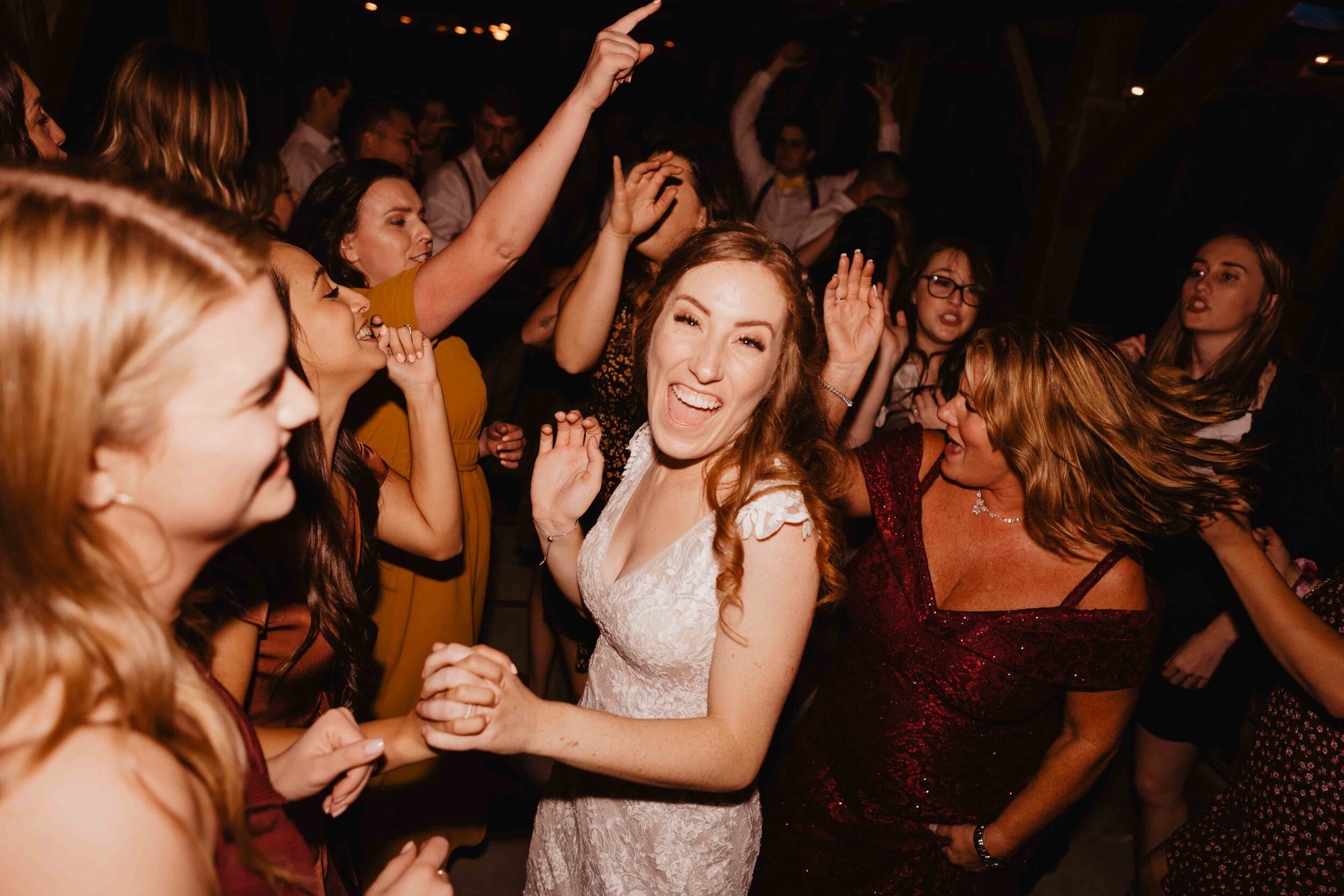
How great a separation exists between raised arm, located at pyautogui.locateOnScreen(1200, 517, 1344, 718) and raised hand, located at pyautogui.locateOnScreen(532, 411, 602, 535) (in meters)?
1.30

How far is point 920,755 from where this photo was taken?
180 cm

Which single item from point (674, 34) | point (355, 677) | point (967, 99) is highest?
point (967, 99)

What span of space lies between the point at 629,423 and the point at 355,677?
1248 millimetres

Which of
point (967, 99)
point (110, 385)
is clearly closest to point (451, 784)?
point (110, 385)

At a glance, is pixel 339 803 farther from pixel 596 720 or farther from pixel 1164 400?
pixel 1164 400

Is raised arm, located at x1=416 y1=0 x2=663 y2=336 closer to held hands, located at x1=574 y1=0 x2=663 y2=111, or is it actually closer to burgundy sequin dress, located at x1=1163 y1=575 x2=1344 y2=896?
held hands, located at x1=574 y1=0 x2=663 y2=111

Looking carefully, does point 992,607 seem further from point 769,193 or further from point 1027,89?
point 1027,89

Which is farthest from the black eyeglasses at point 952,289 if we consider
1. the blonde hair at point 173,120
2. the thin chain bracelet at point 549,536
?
the blonde hair at point 173,120

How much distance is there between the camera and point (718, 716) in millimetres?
1312

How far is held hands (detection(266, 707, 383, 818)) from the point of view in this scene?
3.72 ft

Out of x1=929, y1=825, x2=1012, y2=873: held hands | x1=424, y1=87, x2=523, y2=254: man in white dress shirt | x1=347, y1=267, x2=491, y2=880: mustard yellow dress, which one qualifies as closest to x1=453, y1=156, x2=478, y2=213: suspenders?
x1=424, y1=87, x2=523, y2=254: man in white dress shirt

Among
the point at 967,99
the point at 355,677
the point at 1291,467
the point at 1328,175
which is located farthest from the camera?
the point at 967,99

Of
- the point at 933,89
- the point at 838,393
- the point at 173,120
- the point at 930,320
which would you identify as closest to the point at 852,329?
the point at 838,393

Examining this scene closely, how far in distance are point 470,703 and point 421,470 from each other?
928 millimetres
